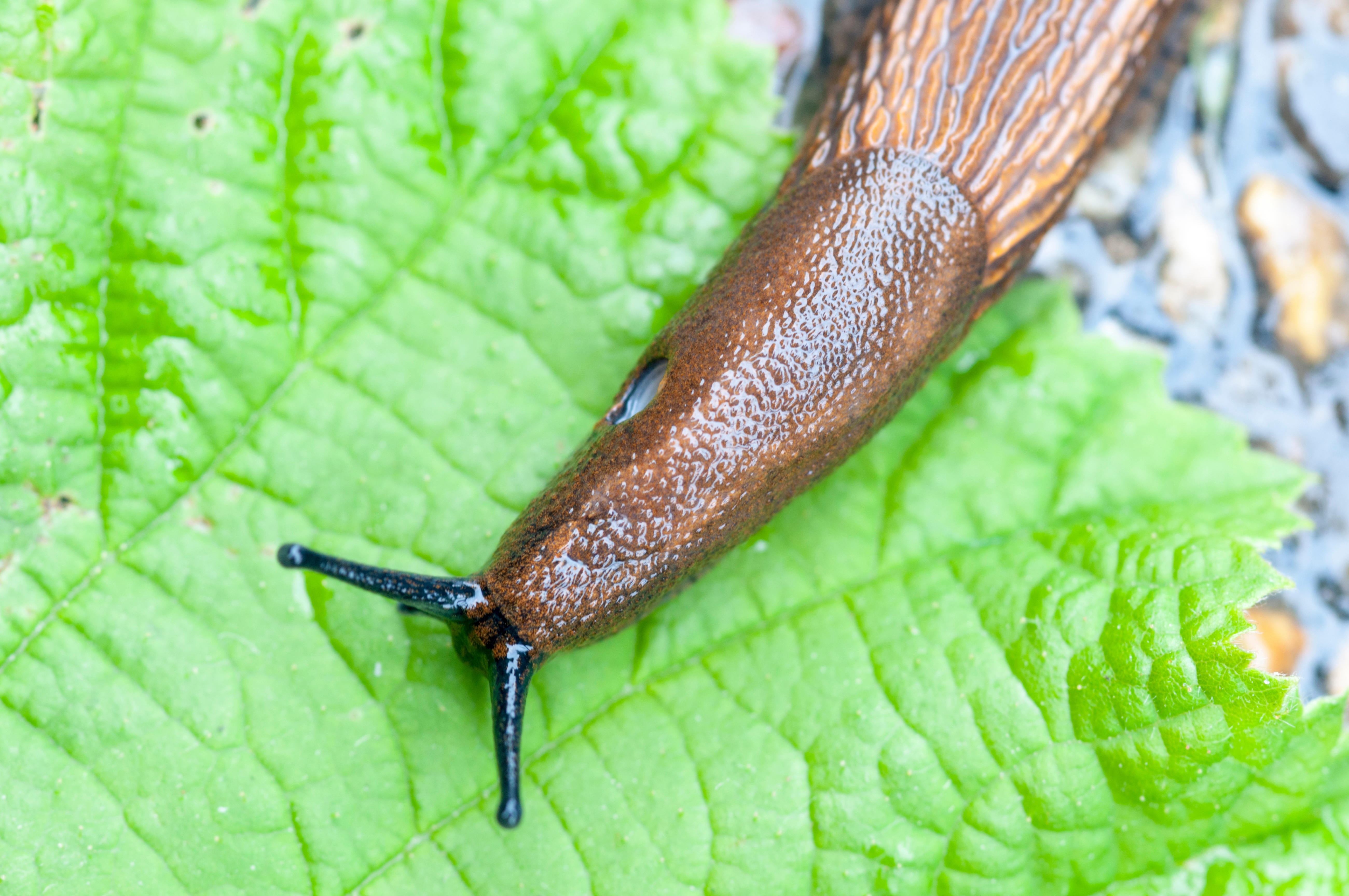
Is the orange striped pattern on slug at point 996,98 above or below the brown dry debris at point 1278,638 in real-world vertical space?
above

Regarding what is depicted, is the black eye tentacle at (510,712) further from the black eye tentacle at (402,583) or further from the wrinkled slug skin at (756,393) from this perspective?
the black eye tentacle at (402,583)

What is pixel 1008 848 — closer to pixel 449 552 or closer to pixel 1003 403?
pixel 1003 403

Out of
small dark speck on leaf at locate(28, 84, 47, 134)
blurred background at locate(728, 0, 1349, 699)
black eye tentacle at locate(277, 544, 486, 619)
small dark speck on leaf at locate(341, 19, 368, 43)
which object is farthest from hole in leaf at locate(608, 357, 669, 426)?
small dark speck on leaf at locate(28, 84, 47, 134)

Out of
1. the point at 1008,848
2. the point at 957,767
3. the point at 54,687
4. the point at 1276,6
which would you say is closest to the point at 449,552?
the point at 54,687

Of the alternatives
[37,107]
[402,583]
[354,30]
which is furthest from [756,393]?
[37,107]

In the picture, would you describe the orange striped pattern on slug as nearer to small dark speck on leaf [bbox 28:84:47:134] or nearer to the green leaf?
the green leaf

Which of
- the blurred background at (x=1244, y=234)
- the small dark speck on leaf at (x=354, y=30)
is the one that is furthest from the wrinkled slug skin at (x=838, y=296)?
the small dark speck on leaf at (x=354, y=30)
